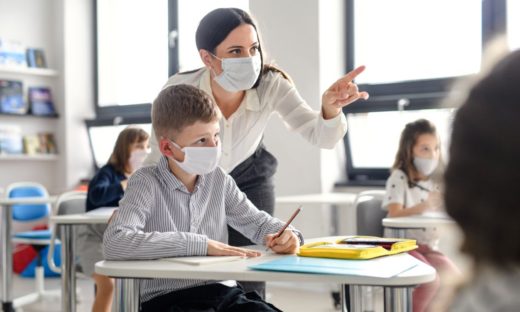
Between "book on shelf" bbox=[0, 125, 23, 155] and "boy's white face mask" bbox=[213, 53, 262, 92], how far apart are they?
4468 millimetres

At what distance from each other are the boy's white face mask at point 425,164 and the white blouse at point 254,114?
4.36 feet

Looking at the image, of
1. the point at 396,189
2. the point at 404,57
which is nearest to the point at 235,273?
the point at 396,189

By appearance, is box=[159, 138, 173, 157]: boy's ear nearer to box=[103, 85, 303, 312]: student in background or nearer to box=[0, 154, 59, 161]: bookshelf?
box=[103, 85, 303, 312]: student in background

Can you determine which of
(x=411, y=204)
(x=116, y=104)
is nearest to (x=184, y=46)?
(x=116, y=104)

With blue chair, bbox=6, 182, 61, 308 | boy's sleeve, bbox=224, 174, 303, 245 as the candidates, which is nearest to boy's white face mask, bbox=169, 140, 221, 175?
boy's sleeve, bbox=224, 174, 303, 245

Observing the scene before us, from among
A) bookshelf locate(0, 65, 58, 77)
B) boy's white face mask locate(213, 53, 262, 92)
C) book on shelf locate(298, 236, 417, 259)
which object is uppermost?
bookshelf locate(0, 65, 58, 77)

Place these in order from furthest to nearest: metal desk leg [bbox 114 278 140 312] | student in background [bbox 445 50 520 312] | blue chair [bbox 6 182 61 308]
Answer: blue chair [bbox 6 182 61 308], metal desk leg [bbox 114 278 140 312], student in background [bbox 445 50 520 312]

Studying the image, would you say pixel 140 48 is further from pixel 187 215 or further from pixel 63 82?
pixel 187 215

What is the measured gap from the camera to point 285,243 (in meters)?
1.66

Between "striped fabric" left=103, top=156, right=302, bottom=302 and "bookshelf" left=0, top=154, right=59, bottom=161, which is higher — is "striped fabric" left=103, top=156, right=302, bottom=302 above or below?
below

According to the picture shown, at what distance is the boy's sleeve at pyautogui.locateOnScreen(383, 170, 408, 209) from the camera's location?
327cm

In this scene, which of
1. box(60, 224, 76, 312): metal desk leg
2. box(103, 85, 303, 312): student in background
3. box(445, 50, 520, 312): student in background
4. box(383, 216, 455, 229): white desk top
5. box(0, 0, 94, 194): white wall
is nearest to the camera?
box(445, 50, 520, 312): student in background

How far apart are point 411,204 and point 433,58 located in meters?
1.52

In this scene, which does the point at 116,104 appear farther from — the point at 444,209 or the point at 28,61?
the point at 444,209
